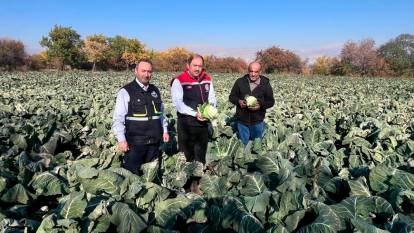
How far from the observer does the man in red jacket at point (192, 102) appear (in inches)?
205

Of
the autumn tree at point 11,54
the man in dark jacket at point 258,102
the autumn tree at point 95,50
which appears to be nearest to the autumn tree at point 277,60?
the autumn tree at point 95,50

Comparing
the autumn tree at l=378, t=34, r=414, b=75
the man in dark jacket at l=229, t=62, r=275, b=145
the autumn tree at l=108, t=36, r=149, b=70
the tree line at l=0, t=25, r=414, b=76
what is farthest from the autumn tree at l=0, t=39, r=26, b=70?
the man in dark jacket at l=229, t=62, r=275, b=145

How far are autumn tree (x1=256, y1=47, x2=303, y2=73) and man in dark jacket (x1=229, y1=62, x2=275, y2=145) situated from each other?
69.9 meters

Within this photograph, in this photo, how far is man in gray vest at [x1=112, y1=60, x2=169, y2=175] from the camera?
181 inches

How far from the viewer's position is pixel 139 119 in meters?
4.74

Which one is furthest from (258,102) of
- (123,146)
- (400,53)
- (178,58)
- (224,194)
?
(400,53)

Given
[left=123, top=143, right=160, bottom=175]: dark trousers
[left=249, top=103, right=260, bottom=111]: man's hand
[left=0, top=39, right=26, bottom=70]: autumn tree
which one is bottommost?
[left=123, top=143, right=160, bottom=175]: dark trousers

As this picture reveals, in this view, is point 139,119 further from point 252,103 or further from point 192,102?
point 252,103

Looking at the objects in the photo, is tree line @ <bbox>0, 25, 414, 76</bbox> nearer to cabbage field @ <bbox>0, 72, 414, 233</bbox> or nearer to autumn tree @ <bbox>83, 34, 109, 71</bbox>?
autumn tree @ <bbox>83, 34, 109, 71</bbox>

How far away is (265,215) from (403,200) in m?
1.14

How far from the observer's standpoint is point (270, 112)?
9.91 meters

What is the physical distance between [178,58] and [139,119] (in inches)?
2731

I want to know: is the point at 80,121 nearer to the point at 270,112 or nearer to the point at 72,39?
the point at 270,112

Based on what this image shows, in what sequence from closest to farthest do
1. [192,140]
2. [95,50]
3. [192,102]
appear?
1. [192,102]
2. [192,140]
3. [95,50]
